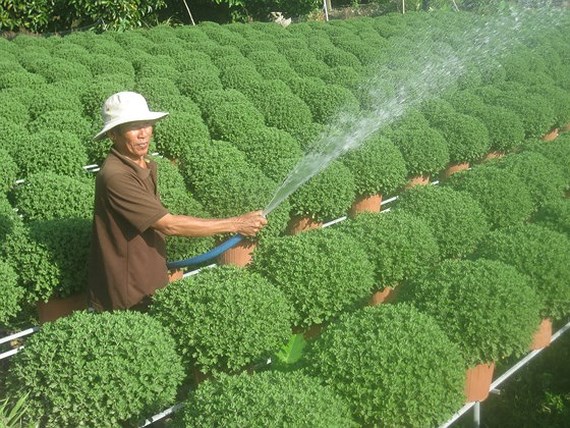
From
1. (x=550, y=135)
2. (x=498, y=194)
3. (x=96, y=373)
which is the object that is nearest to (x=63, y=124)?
(x=498, y=194)

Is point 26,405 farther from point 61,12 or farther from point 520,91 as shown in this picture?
point 61,12

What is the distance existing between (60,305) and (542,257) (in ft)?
11.3

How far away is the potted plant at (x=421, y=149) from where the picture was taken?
8.19 meters

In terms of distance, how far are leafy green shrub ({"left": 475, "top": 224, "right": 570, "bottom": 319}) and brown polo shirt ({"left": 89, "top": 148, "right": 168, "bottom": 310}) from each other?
7.81ft

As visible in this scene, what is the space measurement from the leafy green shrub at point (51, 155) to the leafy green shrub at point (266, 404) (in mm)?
3881

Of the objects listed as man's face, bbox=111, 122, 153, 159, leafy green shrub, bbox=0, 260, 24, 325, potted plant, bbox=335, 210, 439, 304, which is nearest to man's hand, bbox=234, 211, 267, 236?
man's face, bbox=111, 122, 153, 159

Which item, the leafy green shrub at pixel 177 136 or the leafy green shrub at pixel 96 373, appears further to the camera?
the leafy green shrub at pixel 177 136

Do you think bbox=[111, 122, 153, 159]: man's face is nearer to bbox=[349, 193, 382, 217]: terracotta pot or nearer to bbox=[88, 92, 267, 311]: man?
bbox=[88, 92, 267, 311]: man

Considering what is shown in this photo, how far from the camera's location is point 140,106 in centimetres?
464

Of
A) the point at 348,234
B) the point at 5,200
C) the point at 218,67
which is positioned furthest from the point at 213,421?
the point at 218,67

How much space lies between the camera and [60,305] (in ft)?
18.8

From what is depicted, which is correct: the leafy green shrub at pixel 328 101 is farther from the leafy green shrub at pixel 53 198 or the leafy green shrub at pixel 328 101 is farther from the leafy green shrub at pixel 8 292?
the leafy green shrub at pixel 8 292


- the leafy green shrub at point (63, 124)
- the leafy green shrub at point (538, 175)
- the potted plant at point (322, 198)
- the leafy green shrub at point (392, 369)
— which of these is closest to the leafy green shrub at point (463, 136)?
the leafy green shrub at point (538, 175)

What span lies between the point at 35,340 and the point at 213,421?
124 centimetres
